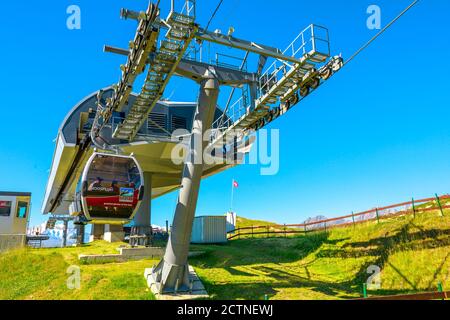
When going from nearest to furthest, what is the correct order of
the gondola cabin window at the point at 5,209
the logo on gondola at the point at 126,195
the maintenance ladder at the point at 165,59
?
the maintenance ladder at the point at 165,59 < the logo on gondola at the point at 126,195 < the gondola cabin window at the point at 5,209

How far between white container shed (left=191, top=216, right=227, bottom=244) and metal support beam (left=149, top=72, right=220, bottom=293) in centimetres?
1486

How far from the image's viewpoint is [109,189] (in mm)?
10930

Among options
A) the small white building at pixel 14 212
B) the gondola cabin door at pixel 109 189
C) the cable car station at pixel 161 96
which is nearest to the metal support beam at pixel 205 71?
the cable car station at pixel 161 96

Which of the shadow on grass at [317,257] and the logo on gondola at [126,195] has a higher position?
the logo on gondola at [126,195]

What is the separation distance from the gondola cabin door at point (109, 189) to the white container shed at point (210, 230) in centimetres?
1754

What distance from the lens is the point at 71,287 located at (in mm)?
13844

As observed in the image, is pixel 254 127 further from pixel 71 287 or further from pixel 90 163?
pixel 71 287

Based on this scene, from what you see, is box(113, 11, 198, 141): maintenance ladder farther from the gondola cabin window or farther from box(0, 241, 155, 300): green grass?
the gondola cabin window

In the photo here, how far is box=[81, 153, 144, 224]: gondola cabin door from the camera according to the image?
417 inches

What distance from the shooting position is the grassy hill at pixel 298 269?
1343 cm

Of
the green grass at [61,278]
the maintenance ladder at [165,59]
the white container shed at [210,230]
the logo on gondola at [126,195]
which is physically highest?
the maintenance ladder at [165,59]

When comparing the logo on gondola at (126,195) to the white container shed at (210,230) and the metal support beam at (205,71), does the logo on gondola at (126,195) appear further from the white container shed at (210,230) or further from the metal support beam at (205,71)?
the white container shed at (210,230)

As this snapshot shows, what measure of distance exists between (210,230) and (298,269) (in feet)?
36.7

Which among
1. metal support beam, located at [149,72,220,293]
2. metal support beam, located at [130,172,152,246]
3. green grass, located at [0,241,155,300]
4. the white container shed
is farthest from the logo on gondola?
the white container shed
